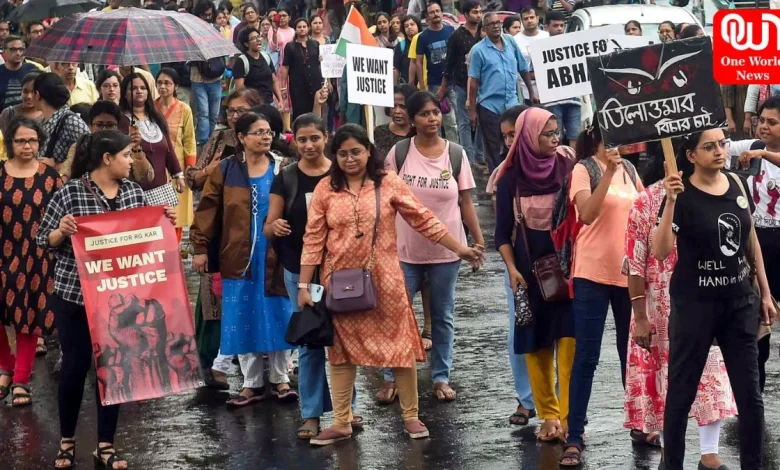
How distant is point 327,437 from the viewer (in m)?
8.14

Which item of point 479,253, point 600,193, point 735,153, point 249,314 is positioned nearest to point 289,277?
point 249,314

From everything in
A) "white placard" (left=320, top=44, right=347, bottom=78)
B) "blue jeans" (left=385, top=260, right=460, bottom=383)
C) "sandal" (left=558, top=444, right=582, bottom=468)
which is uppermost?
"white placard" (left=320, top=44, right=347, bottom=78)

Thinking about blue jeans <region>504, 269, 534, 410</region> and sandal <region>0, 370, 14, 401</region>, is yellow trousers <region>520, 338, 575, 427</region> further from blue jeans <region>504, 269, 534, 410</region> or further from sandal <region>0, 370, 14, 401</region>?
sandal <region>0, 370, 14, 401</region>

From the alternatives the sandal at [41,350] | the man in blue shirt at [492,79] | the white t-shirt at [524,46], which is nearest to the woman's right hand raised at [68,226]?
the sandal at [41,350]

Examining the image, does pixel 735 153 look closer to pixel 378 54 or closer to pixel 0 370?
pixel 378 54

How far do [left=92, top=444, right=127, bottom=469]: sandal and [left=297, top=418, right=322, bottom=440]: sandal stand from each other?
998 mm

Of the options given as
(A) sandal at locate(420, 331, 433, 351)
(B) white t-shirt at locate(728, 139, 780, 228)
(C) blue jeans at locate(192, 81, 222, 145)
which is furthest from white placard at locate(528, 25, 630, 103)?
(C) blue jeans at locate(192, 81, 222, 145)

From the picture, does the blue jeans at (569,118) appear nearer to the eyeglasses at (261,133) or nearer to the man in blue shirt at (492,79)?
the man in blue shirt at (492,79)

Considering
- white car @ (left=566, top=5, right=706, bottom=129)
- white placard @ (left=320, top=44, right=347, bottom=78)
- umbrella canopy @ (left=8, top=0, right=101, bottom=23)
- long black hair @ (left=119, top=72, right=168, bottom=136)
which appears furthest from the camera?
white car @ (left=566, top=5, right=706, bottom=129)

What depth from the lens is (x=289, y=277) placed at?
8.63 meters

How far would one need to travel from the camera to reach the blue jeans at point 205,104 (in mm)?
19250

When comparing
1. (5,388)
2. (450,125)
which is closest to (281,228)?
(5,388)

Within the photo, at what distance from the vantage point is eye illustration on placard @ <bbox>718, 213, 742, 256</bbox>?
22.1 feet

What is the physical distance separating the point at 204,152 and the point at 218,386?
149cm
